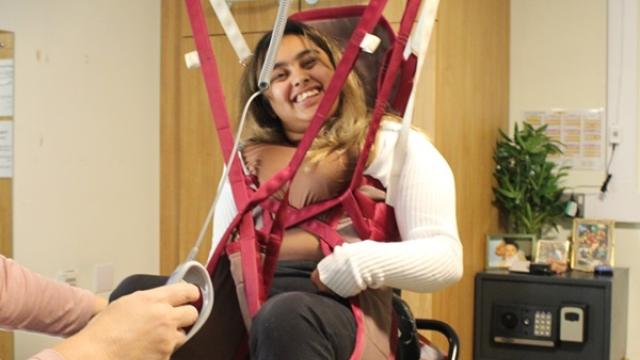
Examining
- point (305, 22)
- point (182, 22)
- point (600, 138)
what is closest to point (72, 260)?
point (182, 22)

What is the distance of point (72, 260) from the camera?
2340 mm

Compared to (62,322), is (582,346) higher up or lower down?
lower down

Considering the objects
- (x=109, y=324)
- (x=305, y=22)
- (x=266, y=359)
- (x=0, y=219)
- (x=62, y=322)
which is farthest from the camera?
(x=0, y=219)

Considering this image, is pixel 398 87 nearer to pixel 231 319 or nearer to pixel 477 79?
pixel 231 319

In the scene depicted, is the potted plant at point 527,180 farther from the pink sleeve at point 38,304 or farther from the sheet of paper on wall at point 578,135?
the pink sleeve at point 38,304

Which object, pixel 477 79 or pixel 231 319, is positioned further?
pixel 477 79

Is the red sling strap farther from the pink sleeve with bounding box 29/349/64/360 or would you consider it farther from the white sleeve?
the pink sleeve with bounding box 29/349/64/360

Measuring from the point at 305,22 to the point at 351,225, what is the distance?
1.64ft

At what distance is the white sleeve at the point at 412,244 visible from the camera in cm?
118

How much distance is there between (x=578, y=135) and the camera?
2734 mm

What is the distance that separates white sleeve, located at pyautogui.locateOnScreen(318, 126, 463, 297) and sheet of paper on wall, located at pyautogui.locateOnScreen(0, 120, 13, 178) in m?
1.24

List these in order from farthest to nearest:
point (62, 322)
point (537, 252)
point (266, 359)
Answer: point (537, 252), point (62, 322), point (266, 359)

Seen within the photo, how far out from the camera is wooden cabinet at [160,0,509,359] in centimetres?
223

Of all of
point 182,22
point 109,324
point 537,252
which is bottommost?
point 537,252
